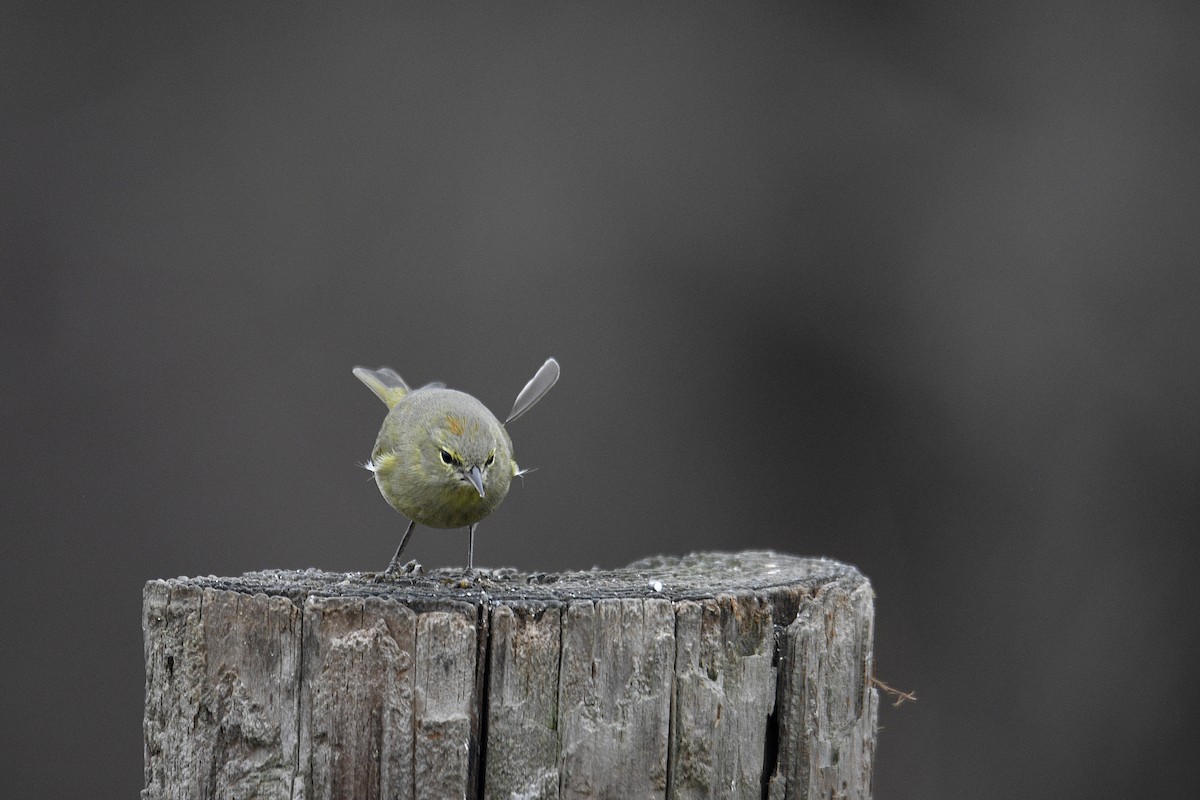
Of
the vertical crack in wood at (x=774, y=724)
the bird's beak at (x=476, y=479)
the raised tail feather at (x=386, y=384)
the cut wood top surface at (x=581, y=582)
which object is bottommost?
the vertical crack in wood at (x=774, y=724)

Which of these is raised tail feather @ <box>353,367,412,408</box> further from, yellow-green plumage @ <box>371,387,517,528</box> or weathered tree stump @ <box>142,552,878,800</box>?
weathered tree stump @ <box>142,552,878,800</box>

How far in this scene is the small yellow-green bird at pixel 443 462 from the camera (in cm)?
409

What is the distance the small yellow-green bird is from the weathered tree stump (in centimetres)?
124

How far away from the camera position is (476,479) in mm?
4027

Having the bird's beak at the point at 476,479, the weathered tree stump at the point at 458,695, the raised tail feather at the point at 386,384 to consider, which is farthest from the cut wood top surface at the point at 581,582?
the raised tail feather at the point at 386,384

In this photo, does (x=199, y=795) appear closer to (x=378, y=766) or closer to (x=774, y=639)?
(x=378, y=766)

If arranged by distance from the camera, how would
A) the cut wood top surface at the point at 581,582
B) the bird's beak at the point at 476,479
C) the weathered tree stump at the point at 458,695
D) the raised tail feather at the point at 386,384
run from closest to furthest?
the weathered tree stump at the point at 458,695 → the cut wood top surface at the point at 581,582 → the bird's beak at the point at 476,479 → the raised tail feather at the point at 386,384

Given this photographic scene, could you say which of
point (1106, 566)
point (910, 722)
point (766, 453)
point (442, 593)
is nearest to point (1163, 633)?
point (1106, 566)

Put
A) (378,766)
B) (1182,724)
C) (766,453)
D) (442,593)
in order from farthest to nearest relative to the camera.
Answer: (766,453)
(1182,724)
(442,593)
(378,766)

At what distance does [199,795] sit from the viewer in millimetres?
2709

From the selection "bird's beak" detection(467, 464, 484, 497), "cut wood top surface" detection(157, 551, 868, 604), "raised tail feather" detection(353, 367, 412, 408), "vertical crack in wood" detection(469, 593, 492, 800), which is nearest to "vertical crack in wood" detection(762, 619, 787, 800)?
"cut wood top surface" detection(157, 551, 868, 604)

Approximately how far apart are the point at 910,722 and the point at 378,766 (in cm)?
629

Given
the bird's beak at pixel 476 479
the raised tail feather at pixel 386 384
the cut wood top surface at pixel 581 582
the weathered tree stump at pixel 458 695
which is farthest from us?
the raised tail feather at pixel 386 384

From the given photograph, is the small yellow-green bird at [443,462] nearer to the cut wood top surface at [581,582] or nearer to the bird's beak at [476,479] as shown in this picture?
the bird's beak at [476,479]
